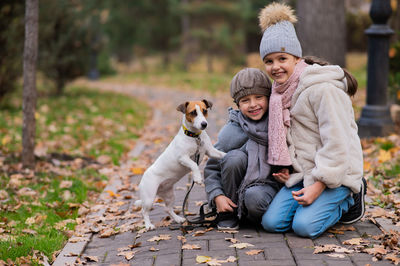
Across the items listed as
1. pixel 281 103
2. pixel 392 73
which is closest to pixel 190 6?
pixel 392 73

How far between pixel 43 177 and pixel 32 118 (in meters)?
0.79

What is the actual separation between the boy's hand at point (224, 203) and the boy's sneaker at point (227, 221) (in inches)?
3.2

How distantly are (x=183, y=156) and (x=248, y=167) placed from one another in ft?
1.76

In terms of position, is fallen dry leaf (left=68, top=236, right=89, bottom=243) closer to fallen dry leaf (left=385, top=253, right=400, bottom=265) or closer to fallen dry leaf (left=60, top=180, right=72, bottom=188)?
fallen dry leaf (left=60, top=180, right=72, bottom=188)

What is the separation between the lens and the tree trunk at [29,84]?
632cm

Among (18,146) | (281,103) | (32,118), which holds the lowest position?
(18,146)

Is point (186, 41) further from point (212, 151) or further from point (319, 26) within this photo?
point (212, 151)

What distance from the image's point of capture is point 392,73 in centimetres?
890

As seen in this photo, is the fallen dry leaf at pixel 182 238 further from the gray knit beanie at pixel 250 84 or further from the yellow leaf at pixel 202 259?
the gray knit beanie at pixel 250 84

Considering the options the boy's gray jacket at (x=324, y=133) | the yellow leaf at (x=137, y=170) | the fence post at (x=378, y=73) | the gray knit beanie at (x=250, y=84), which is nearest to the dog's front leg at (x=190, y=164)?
the gray knit beanie at (x=250, y=84)

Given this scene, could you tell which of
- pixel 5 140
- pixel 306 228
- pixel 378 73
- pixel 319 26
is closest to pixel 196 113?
pixel 306 228

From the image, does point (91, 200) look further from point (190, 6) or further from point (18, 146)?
point (190, 6)

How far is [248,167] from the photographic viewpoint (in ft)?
13.3

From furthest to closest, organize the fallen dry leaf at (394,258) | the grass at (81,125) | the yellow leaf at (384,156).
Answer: the grass at (81,125)
the yellow leaf at (384,156)
the fallen dry leaf at (394,258)
